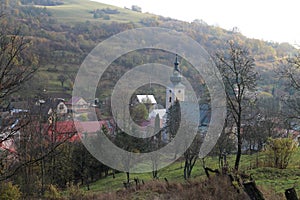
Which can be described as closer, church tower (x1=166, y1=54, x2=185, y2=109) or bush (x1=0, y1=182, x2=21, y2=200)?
bush (x1=0, y1=182, x2=21, y2=200)

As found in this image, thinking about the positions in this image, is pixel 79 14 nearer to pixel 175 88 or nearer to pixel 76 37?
pixel 76 37

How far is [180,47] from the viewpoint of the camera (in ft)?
145

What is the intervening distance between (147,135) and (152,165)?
1746mm

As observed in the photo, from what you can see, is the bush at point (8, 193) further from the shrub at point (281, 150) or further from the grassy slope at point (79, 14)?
the grassy slope at point (79, 14)

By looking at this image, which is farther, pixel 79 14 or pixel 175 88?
pixel 79 14

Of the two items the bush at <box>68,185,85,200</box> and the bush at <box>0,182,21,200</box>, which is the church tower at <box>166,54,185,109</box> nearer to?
the bush at <box>68,185,85,200</box>

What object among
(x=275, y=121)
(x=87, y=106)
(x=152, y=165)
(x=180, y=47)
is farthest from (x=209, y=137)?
(x=180, y=47)

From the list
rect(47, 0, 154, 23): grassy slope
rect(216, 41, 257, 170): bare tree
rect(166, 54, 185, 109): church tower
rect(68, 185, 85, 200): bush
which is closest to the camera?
rect(68, 185, 85, 200): bush

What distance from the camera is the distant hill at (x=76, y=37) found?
173ft

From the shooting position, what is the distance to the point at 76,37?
77625 millimetres

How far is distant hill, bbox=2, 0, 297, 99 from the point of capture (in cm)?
5278

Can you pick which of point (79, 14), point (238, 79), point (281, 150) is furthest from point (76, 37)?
point (281, 150)

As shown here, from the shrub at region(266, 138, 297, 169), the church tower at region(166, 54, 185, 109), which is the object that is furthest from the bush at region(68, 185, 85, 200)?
the church tower at region(166, 54, 185, 109)

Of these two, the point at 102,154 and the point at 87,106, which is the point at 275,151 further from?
the point at 87,106
